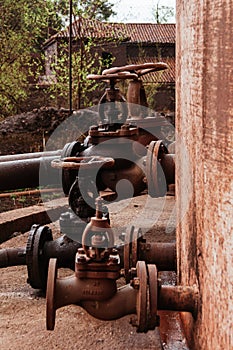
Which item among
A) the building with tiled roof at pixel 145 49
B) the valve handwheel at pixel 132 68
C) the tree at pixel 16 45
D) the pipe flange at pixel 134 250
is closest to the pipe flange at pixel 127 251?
the pipe flange at pixel 134 250

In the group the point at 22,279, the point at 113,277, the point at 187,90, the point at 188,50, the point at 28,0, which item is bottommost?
the point at 22,279

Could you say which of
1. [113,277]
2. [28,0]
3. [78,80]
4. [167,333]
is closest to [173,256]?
[167,333]

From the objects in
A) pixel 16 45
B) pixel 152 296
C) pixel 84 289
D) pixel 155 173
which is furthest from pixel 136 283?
pixel 16 45

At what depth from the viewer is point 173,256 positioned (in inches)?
97.0

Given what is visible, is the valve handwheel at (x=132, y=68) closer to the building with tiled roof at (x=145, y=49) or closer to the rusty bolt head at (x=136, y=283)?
the rusty bolt head at (x=136, y=283)

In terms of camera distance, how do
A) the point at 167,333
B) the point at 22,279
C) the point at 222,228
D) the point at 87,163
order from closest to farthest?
the point at 222,228 → the point at 167,333 → the point at 87,163 → the point at 22,279

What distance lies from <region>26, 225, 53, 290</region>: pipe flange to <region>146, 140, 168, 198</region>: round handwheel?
1.85 ft

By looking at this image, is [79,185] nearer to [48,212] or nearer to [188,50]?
[188,50]

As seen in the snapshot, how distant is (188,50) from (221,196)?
2.01 ft

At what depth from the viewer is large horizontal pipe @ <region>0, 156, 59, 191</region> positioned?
2.88 meters

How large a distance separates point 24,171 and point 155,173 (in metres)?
0.77

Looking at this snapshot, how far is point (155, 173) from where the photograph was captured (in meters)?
2.51

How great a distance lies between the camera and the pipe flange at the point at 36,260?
2453mm

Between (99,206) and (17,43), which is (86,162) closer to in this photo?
(99,206)
